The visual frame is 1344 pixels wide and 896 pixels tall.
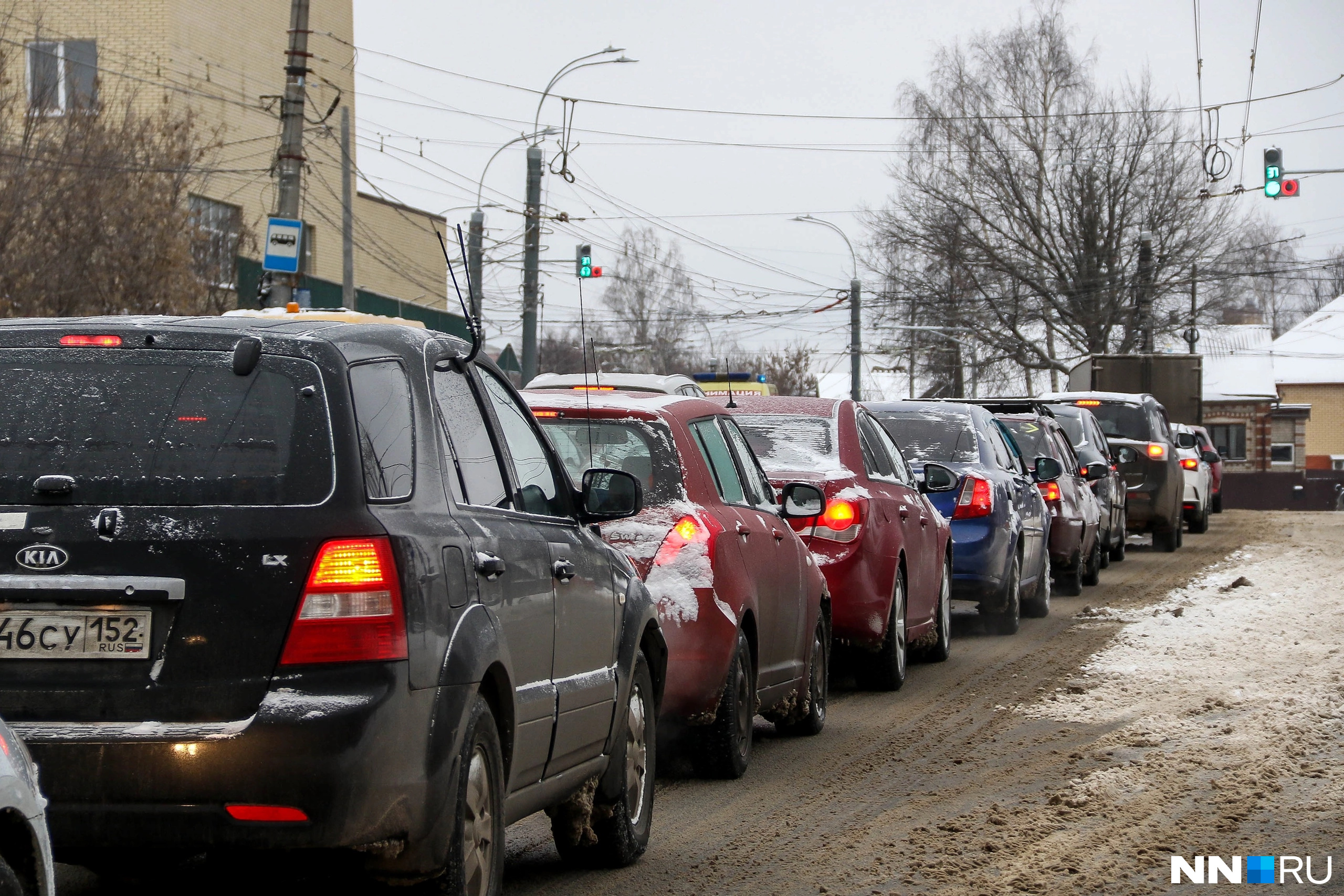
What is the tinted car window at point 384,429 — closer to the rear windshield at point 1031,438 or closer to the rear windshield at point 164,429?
the rear windshield at point 164,429

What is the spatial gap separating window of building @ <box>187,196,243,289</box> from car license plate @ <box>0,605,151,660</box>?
2522cm

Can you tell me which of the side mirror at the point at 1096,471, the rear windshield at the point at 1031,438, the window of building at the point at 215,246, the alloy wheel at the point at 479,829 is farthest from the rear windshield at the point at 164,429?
the window of building at the point at 215,246

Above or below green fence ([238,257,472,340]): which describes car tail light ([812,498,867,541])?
below

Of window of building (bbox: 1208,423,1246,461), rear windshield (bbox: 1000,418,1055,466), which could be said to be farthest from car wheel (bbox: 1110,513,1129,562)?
window of building (bbox: 1208,423,1246,461)

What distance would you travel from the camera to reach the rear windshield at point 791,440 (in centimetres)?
1031

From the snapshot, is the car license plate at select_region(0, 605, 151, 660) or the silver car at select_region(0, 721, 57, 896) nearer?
the silver car at select_region(0, 721, 57, 896)

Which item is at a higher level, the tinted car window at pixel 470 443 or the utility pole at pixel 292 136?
the utility pole at pixel 292 136

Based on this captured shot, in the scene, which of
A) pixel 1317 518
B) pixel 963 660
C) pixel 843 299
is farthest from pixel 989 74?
pixel 963 660

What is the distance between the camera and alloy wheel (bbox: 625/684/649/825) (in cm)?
620

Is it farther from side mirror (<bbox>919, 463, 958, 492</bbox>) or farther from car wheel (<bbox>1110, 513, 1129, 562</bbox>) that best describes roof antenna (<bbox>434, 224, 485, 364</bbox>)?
car wheel (<bbox>1110, 513, 1129, 562</bbox>)

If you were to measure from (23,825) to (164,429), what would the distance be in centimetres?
116

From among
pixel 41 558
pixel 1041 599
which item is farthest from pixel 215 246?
pixel 41 558

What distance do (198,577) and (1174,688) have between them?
24.8 feet

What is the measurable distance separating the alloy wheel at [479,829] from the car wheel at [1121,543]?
1837 centimetres
